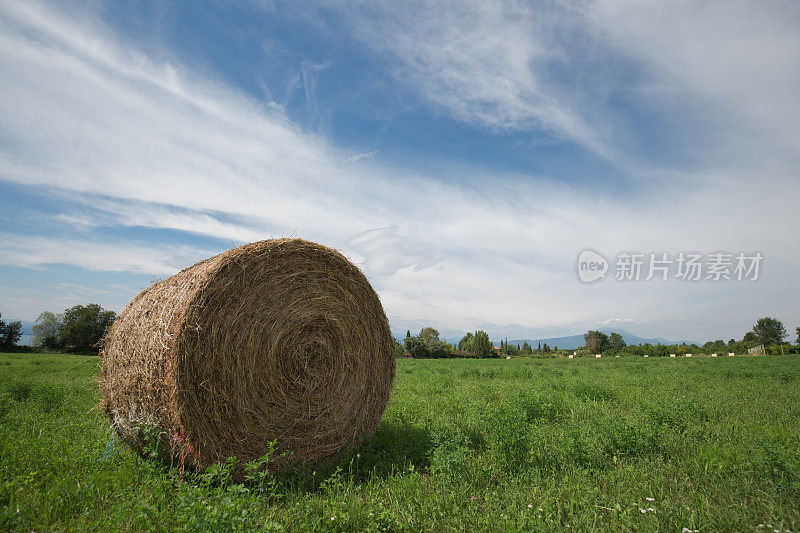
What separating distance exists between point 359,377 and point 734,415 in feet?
23.3

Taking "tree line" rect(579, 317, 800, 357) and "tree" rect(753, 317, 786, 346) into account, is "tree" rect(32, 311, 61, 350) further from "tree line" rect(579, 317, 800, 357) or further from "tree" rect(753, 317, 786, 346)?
"tree" rect(753, 317, 786, 346)

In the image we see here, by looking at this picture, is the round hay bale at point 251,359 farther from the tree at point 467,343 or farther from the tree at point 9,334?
the tree at point 467,343

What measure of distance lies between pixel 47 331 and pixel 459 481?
63.9m

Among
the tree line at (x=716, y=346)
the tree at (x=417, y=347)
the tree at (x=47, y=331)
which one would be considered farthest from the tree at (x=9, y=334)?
the tree line at (x=716, y=346)

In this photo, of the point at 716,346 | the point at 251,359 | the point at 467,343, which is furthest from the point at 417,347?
the point at 716,346

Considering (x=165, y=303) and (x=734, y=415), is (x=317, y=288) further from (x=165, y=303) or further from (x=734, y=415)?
(x=734, y=415)

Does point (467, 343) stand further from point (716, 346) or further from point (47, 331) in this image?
point (47, 331)

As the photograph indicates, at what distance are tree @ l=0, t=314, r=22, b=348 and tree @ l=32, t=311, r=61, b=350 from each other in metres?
3.11

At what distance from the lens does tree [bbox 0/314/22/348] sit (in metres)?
37.9

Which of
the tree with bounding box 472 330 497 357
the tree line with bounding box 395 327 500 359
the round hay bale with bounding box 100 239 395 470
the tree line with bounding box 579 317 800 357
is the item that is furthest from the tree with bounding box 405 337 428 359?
the round hay bale with bounding box 100 239 395 470

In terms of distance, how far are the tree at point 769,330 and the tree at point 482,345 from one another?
193ft

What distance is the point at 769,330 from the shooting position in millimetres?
82188

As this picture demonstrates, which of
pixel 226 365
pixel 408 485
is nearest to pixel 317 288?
pixel 226 365

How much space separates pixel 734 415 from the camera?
294 inches
